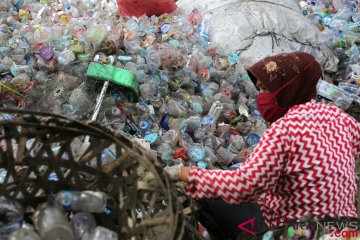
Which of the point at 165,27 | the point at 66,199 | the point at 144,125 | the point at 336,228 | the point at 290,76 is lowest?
the point at 144,125

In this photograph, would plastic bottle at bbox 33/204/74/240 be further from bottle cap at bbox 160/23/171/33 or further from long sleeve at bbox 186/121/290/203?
bottle cap at bbox 160/23/171/33

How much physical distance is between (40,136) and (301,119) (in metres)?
1.02

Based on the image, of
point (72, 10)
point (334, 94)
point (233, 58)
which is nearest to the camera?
point (334, 94)

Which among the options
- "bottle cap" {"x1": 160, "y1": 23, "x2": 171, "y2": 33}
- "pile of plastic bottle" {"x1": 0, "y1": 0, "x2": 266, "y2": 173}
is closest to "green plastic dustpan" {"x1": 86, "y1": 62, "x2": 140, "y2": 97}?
"pile of plastic bottle" {"x1": 0, "y1": 0, "x2": 266, "y2": 173}

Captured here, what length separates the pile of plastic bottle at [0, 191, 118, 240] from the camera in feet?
5.65

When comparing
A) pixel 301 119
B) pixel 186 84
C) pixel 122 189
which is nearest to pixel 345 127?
pixel 301 119

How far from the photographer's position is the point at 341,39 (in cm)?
538

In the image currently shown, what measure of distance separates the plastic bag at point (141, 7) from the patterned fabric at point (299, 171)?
321 centimetres

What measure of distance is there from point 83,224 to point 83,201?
0.29 ft

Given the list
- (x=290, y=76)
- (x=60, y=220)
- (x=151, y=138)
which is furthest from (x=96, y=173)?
(x=151, y=138)

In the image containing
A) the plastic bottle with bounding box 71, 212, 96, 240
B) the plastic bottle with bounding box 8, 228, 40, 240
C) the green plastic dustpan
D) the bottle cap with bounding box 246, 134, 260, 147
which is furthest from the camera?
the bottle cap with bounding box 246, 134, 260, 147

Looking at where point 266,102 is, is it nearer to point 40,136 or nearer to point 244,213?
point 244,213

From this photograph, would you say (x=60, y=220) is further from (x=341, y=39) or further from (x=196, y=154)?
(x=341, y=39)

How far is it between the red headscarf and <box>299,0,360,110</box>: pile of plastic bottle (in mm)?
2487
